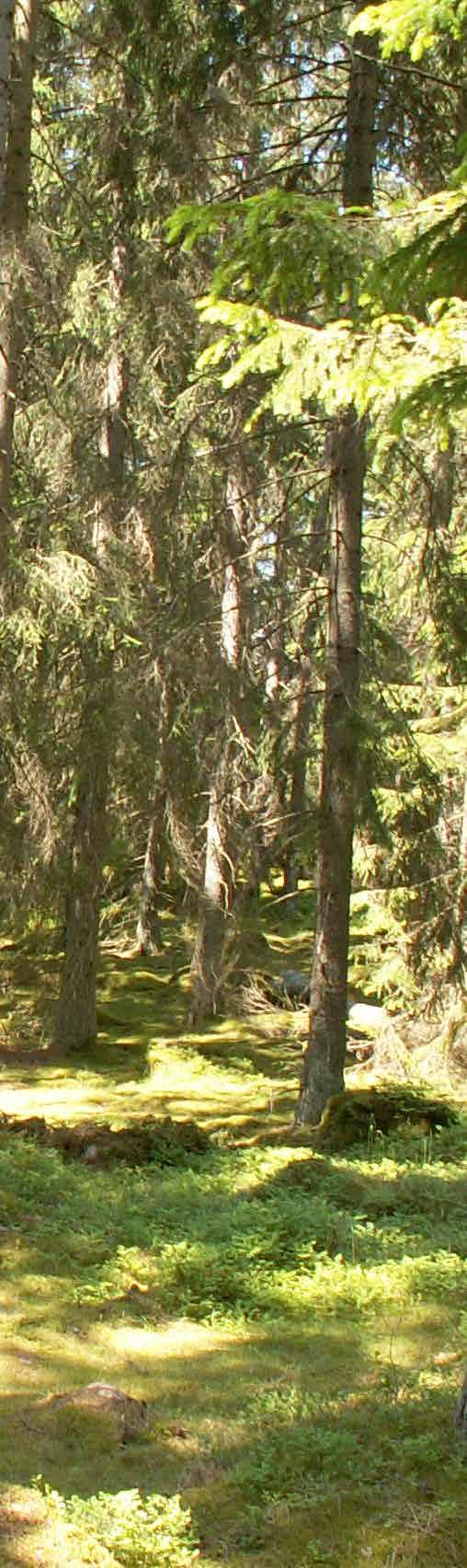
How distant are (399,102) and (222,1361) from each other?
10243mm

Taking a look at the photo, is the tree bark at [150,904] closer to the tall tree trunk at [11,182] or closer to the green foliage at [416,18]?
the tall tree trunk at [11,182]

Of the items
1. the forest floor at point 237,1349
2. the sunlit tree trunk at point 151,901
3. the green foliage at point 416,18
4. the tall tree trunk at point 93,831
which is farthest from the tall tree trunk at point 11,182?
the sunlit tree trunk at point 151,901

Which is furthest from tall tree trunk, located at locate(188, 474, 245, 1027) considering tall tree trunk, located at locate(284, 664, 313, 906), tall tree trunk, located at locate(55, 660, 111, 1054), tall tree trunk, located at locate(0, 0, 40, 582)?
tall tree trunk, located at locate(0, 0, 40, 582)

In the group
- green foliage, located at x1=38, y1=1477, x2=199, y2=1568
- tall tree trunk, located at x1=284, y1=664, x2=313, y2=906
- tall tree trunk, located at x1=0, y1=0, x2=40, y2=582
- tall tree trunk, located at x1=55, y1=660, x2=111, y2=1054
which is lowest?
green foliage, located at x1=38, y1=1477, x2=199, y2=1568

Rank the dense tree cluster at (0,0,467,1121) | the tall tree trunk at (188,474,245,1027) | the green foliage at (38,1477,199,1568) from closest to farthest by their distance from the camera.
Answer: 1. the green foliage at (38,1477,199,1568)
2. the dense tree cluster at (0,0,467,1121)
3. the tall tree trunk at (188,474,245,1027)

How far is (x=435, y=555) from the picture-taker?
12117 millimetres

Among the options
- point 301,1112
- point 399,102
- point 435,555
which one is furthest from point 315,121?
point 301,1112

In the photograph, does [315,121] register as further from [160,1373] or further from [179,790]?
[160,1373]

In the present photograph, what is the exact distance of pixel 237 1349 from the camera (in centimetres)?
668

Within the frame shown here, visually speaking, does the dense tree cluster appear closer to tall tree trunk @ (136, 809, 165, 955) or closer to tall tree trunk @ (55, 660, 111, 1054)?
tall tree trunk @ (55, 660, 111, 1054)

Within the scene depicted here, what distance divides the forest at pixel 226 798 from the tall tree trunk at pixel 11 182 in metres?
0.03

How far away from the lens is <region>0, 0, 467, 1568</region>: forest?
5.15m

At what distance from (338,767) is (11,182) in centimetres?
536

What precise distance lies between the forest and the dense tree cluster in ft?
0.19
